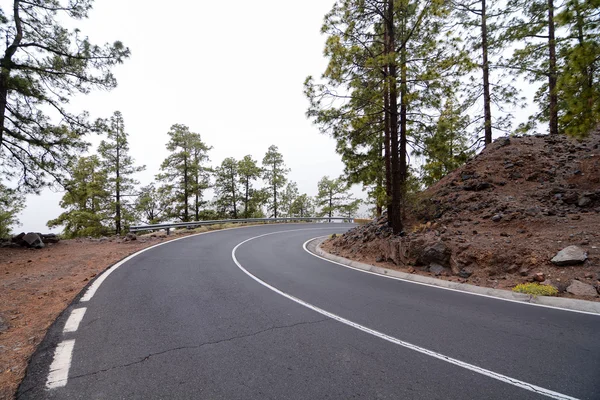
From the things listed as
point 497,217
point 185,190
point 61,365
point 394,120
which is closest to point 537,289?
point 497,217

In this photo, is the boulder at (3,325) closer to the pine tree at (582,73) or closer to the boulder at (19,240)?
the boulder at (19,240)

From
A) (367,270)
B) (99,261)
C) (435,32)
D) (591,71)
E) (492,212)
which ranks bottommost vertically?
(367,270)

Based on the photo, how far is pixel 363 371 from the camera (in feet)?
9.77

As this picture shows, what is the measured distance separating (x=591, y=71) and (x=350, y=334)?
848 cm

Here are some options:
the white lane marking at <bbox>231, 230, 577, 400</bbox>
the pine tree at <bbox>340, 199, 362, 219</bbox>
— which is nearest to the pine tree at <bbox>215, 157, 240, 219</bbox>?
the pine tree at <bbox>340, 199, 362, 219</bbox>

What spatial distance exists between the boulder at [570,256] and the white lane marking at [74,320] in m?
9.72

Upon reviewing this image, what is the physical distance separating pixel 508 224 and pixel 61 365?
10.9 m

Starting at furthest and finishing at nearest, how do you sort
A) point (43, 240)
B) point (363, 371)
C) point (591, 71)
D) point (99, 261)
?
point (43, 240) < point (99, 261) < point (591, 71) < point (363, 371)

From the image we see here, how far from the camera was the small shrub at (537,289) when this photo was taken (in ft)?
17.9

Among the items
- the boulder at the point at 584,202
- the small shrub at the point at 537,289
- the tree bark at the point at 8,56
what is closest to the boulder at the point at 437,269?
the small shrub at the point at 537,289

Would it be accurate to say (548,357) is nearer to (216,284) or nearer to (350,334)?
(350,334)

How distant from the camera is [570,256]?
20.1 ft

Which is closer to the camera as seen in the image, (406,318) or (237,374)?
(237,374)

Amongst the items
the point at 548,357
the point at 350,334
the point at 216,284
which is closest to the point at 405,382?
the point at 350,334
